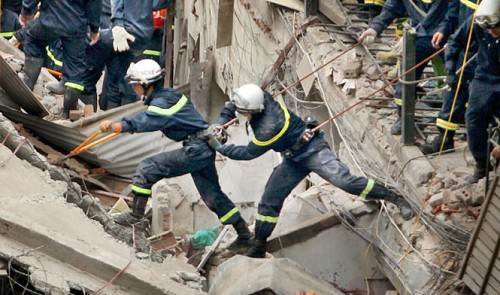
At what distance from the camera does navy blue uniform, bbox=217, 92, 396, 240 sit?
13.1m

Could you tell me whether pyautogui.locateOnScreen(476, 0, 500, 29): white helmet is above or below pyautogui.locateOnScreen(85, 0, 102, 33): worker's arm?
above

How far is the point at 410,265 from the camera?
478 inches

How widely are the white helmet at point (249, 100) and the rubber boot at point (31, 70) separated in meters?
4.85

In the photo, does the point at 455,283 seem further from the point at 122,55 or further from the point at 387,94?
the point at 122,55

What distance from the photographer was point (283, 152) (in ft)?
44.1

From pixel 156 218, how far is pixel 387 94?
9.24 ft

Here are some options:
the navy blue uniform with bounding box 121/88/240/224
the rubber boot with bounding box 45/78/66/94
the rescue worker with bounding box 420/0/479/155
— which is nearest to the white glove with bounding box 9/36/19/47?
the rubber boot with bounding box 45/78/66/94

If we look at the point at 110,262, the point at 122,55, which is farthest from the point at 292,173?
the point at 122,55

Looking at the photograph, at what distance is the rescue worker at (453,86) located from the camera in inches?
490

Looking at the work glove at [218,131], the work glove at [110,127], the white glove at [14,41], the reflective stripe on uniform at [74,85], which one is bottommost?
the white glove at [14,41]

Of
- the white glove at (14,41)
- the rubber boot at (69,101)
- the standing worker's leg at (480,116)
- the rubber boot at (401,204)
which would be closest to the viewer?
the standing worker's leg at (480,116)

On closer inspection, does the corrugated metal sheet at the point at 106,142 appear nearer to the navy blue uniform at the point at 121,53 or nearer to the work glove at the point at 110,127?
the navy blue uniform at the point at 121,53

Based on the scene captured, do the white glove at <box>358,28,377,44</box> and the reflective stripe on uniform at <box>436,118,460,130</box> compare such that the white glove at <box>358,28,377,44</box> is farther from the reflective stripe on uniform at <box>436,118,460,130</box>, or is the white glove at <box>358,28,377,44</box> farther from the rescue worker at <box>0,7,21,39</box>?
the rescue worker at <box>0,7,21,39</box>

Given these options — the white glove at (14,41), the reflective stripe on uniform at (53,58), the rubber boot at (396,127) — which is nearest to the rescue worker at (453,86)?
the rubber boot at (396,127)
